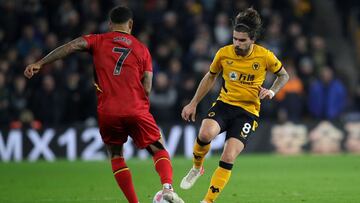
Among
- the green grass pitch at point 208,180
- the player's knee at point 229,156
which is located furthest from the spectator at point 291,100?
the player's knee at point 229,156

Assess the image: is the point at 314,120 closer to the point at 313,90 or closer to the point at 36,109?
the point at 313,90

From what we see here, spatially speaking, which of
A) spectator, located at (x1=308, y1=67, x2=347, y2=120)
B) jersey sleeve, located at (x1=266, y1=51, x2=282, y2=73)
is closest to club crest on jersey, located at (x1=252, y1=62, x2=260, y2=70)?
jersey sleeve, located at (x1=266, y1=51, x2=282, y2=73)

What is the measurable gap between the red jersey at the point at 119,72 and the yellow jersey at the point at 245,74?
1362mm

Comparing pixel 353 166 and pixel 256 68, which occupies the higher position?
pixel 256 68

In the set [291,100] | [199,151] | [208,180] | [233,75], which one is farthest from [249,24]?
[291,100]

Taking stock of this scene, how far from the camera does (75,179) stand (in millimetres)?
14125

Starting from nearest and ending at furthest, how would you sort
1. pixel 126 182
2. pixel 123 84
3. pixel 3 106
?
pixel 123 84 → pixel 126 182 → pixel 3 106

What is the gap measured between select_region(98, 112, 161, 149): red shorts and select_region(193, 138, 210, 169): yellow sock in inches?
48.3

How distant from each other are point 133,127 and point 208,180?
5.00 metres

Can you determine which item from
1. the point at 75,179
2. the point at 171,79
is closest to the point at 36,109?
the point at 171,79

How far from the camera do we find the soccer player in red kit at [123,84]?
8938mm

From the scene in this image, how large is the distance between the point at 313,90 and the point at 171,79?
352cm

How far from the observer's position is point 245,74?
10008 mm

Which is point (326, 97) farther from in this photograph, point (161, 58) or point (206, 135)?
point (206, 135)
